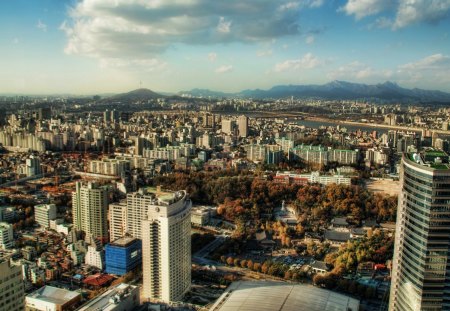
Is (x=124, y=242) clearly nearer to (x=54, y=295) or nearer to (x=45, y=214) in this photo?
(x=54, y=295)

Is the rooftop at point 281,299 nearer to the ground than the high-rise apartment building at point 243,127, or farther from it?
nearer to the ground

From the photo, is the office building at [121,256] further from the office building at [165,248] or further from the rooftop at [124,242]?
the office building at [165,248]

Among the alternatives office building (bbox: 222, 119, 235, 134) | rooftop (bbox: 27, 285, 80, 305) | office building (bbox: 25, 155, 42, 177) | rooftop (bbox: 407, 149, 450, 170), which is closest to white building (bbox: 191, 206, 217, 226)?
rooftop (bbox: 27, 285, 80, 305)

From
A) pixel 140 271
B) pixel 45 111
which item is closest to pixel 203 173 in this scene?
pixel 140 271

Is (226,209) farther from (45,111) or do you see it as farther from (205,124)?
(45,111)

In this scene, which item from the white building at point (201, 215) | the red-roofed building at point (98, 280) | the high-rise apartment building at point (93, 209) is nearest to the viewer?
the red-roofed building at point (98, 280)

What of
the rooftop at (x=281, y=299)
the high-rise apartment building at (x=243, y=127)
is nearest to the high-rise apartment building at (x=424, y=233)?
the rooftop at (x=281, y=299)
